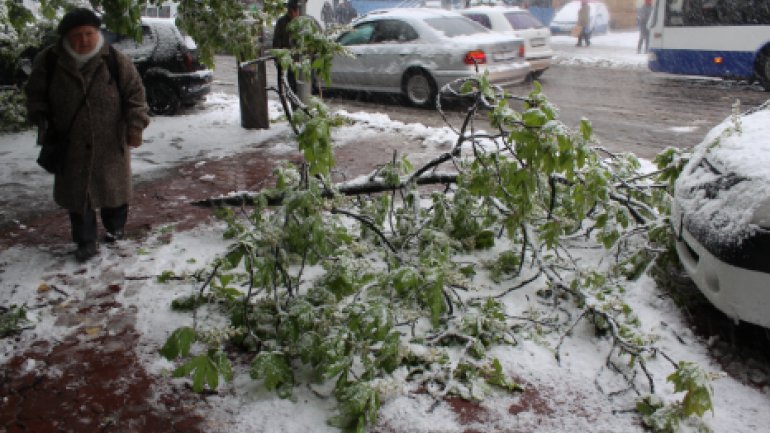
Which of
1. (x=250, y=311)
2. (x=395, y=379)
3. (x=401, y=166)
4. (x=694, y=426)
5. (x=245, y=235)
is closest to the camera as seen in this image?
(x=694, y=426)

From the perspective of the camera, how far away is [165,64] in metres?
10.8

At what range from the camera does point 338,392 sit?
2934 mm

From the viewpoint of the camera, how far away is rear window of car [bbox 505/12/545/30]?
47.0 feet

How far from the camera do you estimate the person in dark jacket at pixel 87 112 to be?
4.23 meters

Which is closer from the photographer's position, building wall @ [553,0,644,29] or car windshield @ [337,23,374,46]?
car windshield @ [337,23,374,46]

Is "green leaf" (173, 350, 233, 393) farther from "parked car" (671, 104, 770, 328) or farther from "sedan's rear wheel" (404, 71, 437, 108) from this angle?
"sedan's rear wheel" (404, 71, 437, 108)

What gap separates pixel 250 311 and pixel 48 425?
1.15 m

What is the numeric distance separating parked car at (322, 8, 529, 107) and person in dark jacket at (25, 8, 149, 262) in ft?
21.8

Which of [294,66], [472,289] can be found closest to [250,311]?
[472,289]

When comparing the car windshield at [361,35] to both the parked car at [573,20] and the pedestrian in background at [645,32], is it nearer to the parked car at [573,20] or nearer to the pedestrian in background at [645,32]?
the pedestrian in background at [645,32]

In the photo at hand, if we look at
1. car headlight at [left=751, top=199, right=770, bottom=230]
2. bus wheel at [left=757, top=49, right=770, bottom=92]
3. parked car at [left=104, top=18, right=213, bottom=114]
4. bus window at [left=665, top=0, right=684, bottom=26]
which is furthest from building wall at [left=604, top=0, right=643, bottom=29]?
car headlight at [left=751, top=199, right=770, bottom=230]

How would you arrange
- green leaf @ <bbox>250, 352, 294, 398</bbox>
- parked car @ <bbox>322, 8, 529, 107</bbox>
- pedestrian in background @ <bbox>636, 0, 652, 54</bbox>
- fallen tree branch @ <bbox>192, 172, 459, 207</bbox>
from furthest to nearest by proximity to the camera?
1. pedestrian in background @ <bbox>636, 0, 652, 54</bbox>
2. parked car @ <bbox>322, 8, 529, 107</bbox>
3. fallen tree branch @ <bbox>192, 172, 459, 207</bbox>
4. green leaf @ <bbox>250, 352, 294, 398</bbox>

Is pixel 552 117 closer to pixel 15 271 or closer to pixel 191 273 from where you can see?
pixel 191 273

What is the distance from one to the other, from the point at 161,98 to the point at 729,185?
32.4 ft
